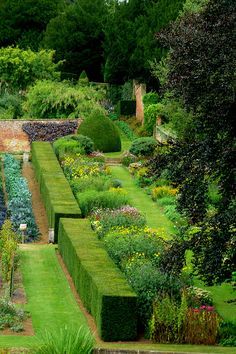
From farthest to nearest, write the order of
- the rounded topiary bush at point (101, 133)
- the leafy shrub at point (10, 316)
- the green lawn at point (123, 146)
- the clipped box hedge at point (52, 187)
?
the rounded topiary bush at point (101, 133) < the green lawn at point (123, 146) < the clipped box hedge at point (52, 187) < the leafy shrub at point (10, 316)

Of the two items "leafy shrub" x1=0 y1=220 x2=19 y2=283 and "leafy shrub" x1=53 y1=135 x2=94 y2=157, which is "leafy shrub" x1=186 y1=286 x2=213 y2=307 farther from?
"leafy shrub" x1=53 y1=135 x2=94 y2=157

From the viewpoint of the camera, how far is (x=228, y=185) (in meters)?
22.3

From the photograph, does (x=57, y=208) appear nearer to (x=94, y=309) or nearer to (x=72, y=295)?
(x=72, y=295)

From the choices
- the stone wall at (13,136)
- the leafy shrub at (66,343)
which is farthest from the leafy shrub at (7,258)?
the stone wall at (13,136)

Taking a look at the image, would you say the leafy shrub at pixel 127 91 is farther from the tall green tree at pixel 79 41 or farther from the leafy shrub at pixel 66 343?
the leafy shrub at pixel 66 343

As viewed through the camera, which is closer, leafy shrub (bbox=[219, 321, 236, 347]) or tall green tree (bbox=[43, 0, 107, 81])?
leafy shrub (bbox=[219, 321, 236, 347])

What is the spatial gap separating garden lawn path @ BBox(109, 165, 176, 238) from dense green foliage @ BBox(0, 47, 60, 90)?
1795cm

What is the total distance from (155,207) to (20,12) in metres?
44.6

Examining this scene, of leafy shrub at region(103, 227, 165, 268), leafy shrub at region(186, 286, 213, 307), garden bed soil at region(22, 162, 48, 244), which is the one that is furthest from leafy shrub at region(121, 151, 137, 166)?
leafy shrub at region(186, 286, 213, 307)

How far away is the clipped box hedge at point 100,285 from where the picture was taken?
870 inches

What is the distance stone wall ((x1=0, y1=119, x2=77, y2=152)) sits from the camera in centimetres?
5178

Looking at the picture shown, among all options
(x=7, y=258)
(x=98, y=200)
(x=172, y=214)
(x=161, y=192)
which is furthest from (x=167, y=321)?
(x=161, y=192)

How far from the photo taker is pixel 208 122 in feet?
72.6

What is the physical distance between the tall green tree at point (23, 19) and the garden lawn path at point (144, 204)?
34.6 m
